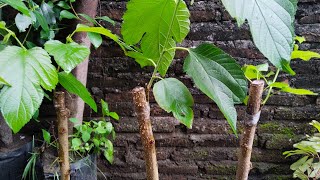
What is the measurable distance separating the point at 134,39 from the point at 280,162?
1.09m

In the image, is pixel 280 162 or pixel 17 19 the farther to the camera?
pixel 280 162

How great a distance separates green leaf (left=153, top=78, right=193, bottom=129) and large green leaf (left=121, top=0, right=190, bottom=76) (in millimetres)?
47

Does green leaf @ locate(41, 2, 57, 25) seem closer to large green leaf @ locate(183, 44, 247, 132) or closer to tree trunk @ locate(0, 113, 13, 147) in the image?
tree trunk @ locate(0, 113, 13, 147)

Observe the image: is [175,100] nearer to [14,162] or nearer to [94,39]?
[94,39]

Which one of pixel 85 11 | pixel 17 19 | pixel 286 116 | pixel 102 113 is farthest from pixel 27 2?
pixel 286 116

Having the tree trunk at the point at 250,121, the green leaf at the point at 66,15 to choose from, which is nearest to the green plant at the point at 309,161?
the tree trunk at the point at 250,121

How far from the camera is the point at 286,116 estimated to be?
4.47 feet

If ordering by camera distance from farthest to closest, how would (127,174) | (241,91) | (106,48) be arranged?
(127,174) < (106,48) < (241,91)

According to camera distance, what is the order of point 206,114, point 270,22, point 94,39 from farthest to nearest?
point 206,114 < point 94,39 < point 270,22

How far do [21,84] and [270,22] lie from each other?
0.40 metres

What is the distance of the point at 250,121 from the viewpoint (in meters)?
0.56

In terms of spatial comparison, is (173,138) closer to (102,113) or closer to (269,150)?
(102,113)

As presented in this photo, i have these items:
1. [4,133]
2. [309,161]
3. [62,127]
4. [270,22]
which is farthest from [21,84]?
[309,161]

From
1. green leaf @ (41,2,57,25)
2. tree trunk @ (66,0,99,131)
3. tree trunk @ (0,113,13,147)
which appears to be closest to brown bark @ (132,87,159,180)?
tree trunk @ (66,0,99,131)
